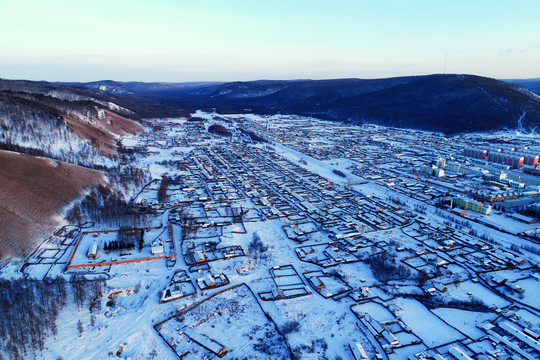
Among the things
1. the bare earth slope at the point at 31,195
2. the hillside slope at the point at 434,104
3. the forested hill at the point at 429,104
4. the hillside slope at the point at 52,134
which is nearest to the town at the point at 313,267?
the bare earth slope at the point at 31,195

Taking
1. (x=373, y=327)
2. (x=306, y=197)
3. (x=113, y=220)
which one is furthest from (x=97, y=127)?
(x=373, y=327)

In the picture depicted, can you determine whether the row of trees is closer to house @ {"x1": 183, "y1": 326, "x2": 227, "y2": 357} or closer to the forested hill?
house @ {"x1": 183, "y1": 326, "x2": 227, "y2": 357}

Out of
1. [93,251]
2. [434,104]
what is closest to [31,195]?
[93,251]

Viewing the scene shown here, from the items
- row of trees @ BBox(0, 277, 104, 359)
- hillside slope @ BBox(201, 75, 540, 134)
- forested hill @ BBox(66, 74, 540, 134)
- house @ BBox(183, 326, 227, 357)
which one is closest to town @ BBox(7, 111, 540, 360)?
house @ BBox(183, 326, 227, 357)

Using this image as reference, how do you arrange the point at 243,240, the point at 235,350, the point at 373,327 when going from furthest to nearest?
the point at 243,240 → the point at 373,327 → the point at 235,350

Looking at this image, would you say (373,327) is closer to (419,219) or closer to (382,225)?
(382,225)

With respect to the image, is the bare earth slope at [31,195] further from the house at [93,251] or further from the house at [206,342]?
the house at [206,342]
